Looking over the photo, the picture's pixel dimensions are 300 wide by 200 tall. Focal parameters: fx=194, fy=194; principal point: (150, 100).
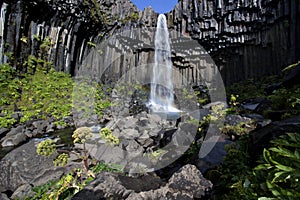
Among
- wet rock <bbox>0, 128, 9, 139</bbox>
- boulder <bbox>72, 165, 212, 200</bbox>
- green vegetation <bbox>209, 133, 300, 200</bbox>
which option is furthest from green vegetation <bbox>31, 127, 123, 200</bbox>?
wet rock <bbox>0, 128, 9, 139</bbox>

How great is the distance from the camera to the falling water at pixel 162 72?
81.3 ft

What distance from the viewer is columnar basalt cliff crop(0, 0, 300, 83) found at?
1714cm

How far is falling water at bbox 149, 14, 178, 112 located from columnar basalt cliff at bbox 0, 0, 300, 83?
3.44ft

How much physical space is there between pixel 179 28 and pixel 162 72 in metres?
5.98

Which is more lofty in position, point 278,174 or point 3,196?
point 278,174

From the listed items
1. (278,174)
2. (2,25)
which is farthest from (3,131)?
(278,174)

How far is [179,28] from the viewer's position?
2442cm

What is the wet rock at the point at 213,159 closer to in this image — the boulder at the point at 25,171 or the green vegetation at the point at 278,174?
the green vegetation at the point at 278,174

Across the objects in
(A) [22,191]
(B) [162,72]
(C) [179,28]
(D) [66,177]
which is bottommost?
(A) [22,191]

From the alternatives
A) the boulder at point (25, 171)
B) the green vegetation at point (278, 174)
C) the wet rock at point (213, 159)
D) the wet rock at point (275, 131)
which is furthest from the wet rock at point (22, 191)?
the wet rock at point (275, 131)

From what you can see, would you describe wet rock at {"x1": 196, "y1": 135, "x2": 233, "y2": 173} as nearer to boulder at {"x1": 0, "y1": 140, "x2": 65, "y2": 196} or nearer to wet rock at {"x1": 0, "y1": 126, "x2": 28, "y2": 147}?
boulder at {"x1": 0, "y1": 140, "x2": 65, "y2": 196}

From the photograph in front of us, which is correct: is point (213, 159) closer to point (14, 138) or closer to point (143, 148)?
point (143, 148)

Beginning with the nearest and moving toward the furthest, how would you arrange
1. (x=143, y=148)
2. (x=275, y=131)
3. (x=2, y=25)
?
(x=275, y=131) < (x=143, y=148) < (x=2, y=25)

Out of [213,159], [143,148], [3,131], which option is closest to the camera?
[213,159]
